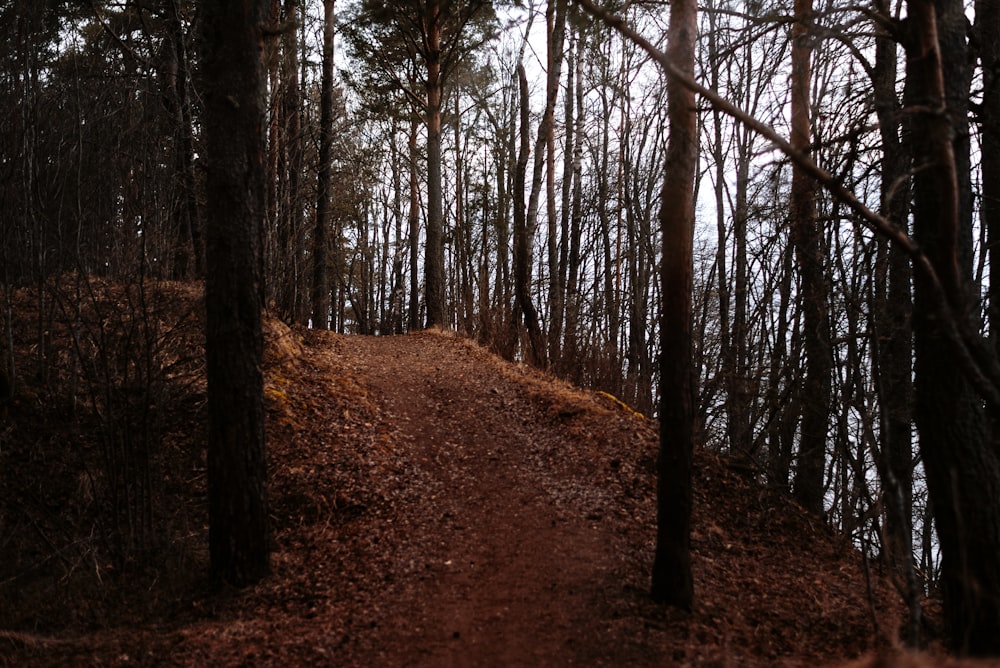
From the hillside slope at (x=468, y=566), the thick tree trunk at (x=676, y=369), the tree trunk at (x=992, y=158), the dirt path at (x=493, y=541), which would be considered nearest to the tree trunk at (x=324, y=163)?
the dirt path at (x=493, y=541)

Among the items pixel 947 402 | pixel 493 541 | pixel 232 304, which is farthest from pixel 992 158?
pixel 232 304

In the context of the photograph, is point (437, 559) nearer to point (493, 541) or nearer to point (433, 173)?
point (493, 541)

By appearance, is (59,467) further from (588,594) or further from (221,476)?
(588,594)

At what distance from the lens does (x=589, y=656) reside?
4.27 metres

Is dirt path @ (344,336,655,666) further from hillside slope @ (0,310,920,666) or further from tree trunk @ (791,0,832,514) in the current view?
tree trunk @ (791,0,832,514)

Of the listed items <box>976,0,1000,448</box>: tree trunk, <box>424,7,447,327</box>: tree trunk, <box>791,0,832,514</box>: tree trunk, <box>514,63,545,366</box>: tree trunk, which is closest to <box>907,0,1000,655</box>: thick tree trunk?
<box>791,0,832,514</box>: tree trunk

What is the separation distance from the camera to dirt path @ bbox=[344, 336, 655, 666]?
445 centimetres

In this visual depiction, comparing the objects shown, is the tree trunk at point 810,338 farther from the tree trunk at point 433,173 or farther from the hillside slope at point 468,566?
the tree trunk at point 433,173

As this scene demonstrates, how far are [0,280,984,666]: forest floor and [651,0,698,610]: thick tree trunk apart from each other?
389mm

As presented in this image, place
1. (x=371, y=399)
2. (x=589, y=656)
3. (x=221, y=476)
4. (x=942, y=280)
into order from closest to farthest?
(x=942, y=280) → (x=589, y=656) → (x=221, y=476) → (x=371, y=399)

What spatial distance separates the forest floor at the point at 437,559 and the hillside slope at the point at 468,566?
0.02 meters

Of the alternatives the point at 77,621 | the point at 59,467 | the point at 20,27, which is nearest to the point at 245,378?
the point at 77,621

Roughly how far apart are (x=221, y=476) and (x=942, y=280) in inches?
207

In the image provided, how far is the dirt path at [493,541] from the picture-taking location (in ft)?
14.6
